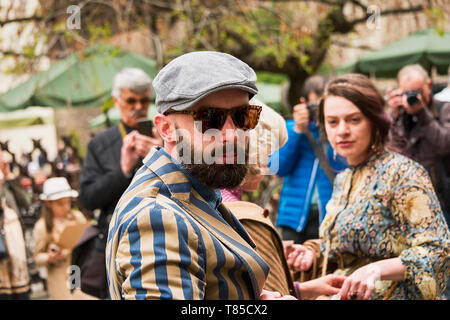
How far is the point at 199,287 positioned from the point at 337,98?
1751 millimetres

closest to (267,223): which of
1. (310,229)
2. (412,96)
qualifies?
(310,229)

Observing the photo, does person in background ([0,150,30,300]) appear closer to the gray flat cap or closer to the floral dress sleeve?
the floral dress sleeve

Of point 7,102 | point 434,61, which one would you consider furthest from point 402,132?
point 7,102

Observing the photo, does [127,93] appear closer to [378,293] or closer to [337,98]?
[337,98]

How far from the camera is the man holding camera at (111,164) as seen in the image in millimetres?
3717

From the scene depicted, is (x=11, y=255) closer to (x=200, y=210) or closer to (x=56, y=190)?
(x=56, y=190)

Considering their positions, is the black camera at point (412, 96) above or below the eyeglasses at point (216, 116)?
above

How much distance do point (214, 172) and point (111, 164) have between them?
8.39 ft

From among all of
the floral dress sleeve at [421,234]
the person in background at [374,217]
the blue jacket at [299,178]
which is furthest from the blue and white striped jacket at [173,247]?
the blue jacket at [299,178]

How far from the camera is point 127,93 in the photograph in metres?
4.12

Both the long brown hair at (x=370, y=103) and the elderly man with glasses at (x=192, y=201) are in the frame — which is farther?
the long brown hair at (x=370, y=103)

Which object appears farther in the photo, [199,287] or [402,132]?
[402,132]

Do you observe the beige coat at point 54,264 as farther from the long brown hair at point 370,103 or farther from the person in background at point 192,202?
the person in background at point 192,202

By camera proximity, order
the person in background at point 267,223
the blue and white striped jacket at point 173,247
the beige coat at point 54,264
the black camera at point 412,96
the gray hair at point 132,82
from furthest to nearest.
Result: the beige coat at point 54,264 < the black camera at point 412,96 < the gray hair at point 132,82 < the person in background at point 267,223 < the blue and white striped jacket at point 173,247
